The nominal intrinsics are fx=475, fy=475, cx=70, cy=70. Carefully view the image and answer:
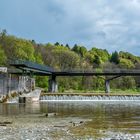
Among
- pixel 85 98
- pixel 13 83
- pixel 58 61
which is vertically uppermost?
pixel 58 61

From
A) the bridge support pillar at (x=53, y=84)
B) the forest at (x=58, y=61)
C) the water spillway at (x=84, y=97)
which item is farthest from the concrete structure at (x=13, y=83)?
the forest at (x=58, y=61)

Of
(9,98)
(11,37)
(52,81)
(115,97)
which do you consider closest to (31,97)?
(9,98)

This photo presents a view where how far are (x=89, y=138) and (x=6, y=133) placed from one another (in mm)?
4558

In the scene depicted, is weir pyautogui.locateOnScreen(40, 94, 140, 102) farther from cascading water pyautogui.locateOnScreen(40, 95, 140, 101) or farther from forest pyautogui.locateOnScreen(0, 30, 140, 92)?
forest pyautogui.locateOnScreen(0, 30, 140, 92)

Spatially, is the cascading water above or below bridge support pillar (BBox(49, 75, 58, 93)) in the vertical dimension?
below

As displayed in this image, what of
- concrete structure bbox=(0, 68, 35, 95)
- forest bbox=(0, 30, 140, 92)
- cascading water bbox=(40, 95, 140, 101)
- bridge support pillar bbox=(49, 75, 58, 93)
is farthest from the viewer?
forest bbox=(0, 30, 140, 92)

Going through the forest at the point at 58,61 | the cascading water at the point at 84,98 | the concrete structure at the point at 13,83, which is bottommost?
the cascading water at the point at 84,98

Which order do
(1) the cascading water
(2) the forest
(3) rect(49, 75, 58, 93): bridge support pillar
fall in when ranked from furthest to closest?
1. (2) the forest
2. (3) rect(49, 75, 58, 93): bridge support pillar
3. (1) the cascading water

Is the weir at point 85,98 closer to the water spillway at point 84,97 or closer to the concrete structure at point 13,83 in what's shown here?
the water spillway at point 84,97

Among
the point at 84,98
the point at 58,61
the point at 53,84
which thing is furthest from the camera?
the point at 58,61

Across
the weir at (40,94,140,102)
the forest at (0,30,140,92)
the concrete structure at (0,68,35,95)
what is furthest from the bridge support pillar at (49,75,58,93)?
the weir at (40,94,140,102)

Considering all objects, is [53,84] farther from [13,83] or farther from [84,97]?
[13,83]

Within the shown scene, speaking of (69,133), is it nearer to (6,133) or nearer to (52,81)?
(6,133)

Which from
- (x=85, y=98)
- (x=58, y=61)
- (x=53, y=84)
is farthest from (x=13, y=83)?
(x=58, y=61)
